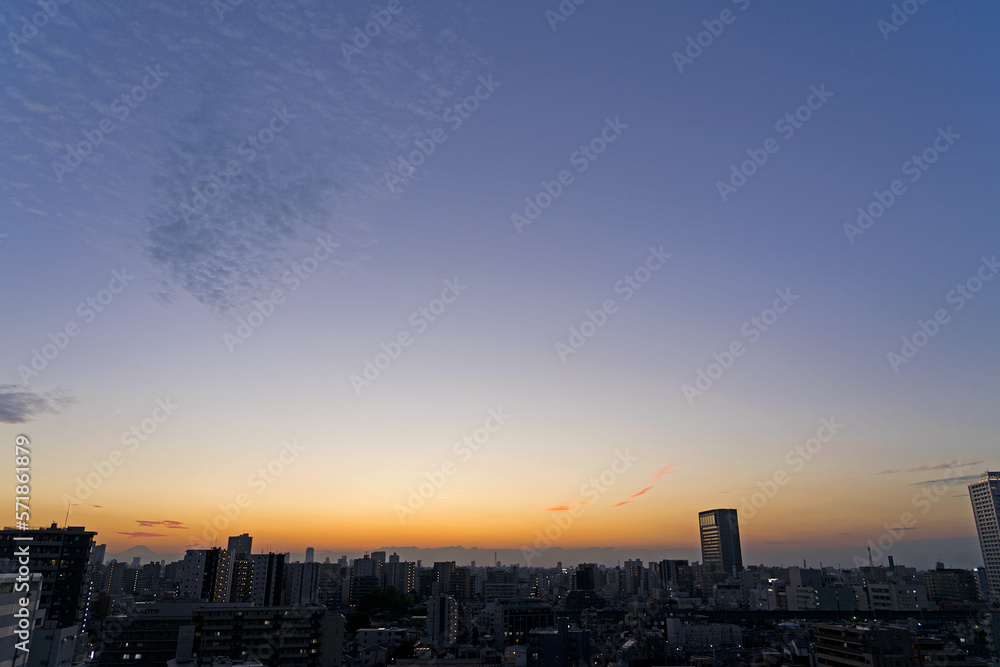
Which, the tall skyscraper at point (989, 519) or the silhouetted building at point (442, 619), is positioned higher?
the tall skyscraper at point (989, 519)

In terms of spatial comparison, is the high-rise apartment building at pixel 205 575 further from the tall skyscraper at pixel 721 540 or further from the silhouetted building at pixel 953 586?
the tall skyscraper at pixel 721 540

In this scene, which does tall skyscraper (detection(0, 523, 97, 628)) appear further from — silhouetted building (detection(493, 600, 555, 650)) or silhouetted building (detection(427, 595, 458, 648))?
silhouetted building (detection(493, 600, 555, 650))

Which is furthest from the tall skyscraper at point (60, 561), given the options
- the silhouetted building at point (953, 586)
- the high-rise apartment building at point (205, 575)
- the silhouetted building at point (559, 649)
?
the silhouetted building at point (953, 586)

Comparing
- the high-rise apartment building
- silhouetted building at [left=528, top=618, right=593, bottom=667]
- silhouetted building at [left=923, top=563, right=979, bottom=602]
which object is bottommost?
silhouetted building at [left=923, top=563, right=979, bottom=602]

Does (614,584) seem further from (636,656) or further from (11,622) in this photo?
(11,622)

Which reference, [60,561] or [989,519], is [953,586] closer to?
[989,519]

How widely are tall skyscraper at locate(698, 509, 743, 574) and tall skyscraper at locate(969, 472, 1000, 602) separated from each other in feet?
228

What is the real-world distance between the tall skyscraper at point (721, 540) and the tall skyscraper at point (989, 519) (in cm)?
6941

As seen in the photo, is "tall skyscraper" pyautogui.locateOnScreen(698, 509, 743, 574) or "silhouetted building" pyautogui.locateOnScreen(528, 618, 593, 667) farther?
"tall skyscraper" pyautogui.locateOnScreen(698, 509, 743, 574)

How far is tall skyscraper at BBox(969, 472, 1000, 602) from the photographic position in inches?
4124

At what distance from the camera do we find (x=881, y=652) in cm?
3164

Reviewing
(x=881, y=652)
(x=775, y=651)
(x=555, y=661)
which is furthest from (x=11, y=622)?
(x=775, y=651)

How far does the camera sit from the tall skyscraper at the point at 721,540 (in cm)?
17438

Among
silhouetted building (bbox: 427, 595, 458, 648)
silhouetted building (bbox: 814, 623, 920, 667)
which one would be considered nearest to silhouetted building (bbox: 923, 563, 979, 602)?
silhouetted building (bbox: 814, 623, 920, 667)
